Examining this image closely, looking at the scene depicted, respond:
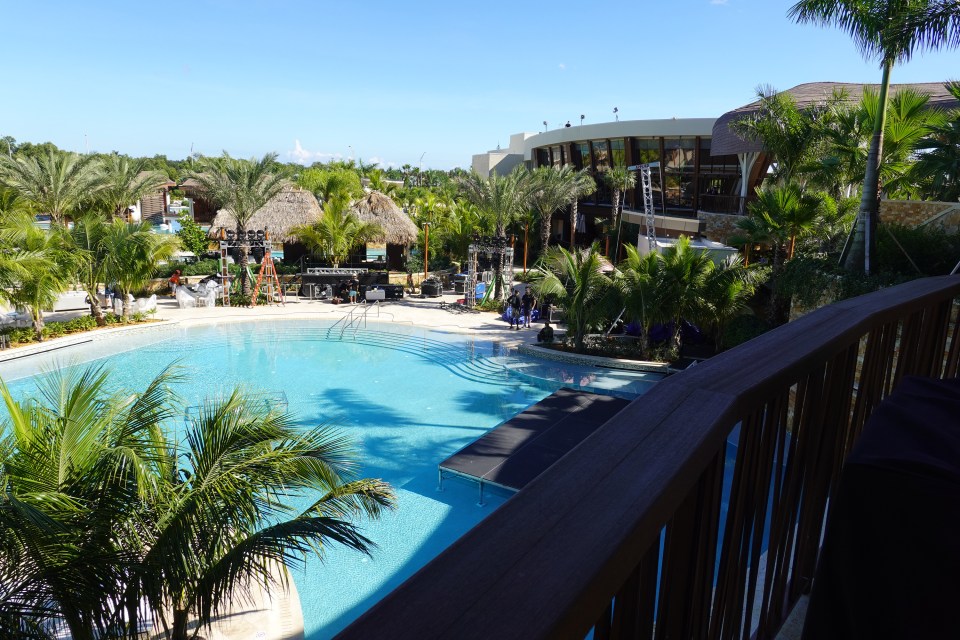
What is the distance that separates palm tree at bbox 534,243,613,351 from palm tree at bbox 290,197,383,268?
12.0 meters

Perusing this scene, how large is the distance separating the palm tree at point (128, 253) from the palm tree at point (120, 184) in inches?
422

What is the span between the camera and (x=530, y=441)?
10.6 metres

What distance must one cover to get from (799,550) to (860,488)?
105 cm

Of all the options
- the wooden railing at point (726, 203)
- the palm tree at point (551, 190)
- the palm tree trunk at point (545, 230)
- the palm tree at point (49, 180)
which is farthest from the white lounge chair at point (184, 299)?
the wooden railing at point (726, 203)

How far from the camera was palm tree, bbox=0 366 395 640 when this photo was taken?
13.3 ft

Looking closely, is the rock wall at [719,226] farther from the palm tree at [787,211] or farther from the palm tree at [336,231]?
the palm tree at [336,231]

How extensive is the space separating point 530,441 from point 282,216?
21276mm

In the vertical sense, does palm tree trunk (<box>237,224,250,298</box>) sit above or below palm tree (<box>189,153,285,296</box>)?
below

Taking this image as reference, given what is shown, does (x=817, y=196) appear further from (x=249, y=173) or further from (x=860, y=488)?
(x=249, y=173)

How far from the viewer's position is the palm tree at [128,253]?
18562mm

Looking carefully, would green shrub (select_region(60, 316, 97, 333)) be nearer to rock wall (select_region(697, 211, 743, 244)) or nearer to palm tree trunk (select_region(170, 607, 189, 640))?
palm tree trunk (select_region(170, 607, 189, 640))

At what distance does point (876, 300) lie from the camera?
2117 millimetres

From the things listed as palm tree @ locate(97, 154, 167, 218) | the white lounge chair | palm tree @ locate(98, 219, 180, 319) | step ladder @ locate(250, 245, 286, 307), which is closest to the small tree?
palm tree @ locate(97, 154, 167, 218)

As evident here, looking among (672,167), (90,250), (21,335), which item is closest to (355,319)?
(90,250)
